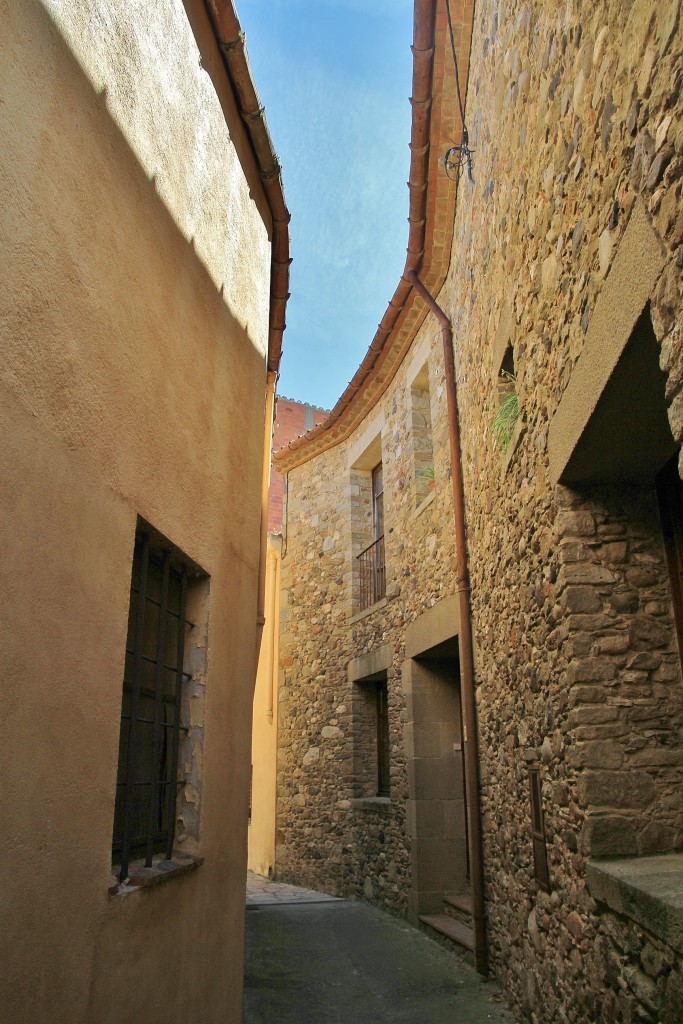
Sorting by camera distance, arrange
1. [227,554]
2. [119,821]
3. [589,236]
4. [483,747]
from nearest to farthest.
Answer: [119,821] → [589,236] → [227,554] → [483,747]

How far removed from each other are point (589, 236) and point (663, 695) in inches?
78.3

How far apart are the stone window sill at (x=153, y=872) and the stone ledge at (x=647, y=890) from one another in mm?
1653

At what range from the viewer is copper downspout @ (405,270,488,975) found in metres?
5.25

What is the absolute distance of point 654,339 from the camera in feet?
8.46

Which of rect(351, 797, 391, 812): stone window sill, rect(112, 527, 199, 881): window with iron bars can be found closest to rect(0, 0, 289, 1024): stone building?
rect(112, 527, 199, 881): window with iron bars

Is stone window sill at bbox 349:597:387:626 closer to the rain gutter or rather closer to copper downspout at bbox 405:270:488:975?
copper downspout at bbox 405:270:488:975

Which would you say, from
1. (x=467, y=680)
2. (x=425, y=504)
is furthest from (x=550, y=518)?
(x=425, y=504)

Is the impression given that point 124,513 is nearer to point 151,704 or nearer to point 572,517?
point 151,704

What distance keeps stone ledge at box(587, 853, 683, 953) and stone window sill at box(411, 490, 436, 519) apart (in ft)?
13.7

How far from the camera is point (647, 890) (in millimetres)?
2666

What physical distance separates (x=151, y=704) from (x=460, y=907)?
14.2 ft

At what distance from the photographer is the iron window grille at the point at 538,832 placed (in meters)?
3.96

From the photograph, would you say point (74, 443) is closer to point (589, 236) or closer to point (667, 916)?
point (589, 236)

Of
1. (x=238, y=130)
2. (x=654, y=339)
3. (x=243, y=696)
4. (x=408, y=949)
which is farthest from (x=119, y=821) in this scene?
(x=408, y=949)
